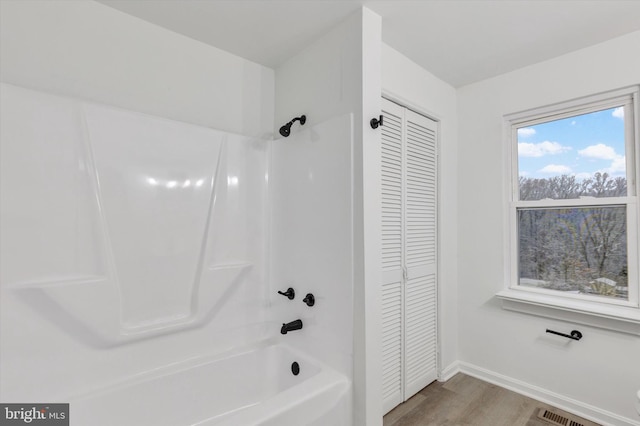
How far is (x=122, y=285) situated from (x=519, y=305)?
2.71m

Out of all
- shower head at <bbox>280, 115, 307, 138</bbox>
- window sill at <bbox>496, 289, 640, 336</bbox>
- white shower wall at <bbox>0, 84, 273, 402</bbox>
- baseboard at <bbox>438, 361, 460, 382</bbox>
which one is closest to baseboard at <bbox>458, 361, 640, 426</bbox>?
baseboard at <bbox>438, 361, 460, 382</bbox>

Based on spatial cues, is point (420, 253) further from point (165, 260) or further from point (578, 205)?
point (165, 260)

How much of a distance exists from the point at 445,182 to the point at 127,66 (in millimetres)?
2426

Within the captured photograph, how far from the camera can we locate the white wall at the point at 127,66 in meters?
1.43

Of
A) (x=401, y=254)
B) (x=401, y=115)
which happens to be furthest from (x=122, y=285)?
(x=401, y=115)

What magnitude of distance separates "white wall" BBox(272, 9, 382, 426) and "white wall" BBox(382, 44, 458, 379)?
727mm

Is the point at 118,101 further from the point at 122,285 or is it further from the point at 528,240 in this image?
the point at 528,240

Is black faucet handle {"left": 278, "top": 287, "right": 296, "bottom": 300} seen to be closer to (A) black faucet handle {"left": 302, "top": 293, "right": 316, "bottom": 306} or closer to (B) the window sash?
(A) black faucet handle {"left": 302, "top": 293, "right": 316, "bottom": 306}

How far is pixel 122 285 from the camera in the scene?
1592 millimetres

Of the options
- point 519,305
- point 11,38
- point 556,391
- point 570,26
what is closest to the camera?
point 11,38

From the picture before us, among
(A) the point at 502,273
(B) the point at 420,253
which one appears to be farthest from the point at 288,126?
(A) the point at 502,273

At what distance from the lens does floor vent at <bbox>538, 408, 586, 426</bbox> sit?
2037 millimetres

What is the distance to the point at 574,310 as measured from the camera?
6.95 ft

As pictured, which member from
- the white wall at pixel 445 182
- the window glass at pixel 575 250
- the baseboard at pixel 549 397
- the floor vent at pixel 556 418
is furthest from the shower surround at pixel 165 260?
the window glass at pixel 575 250
